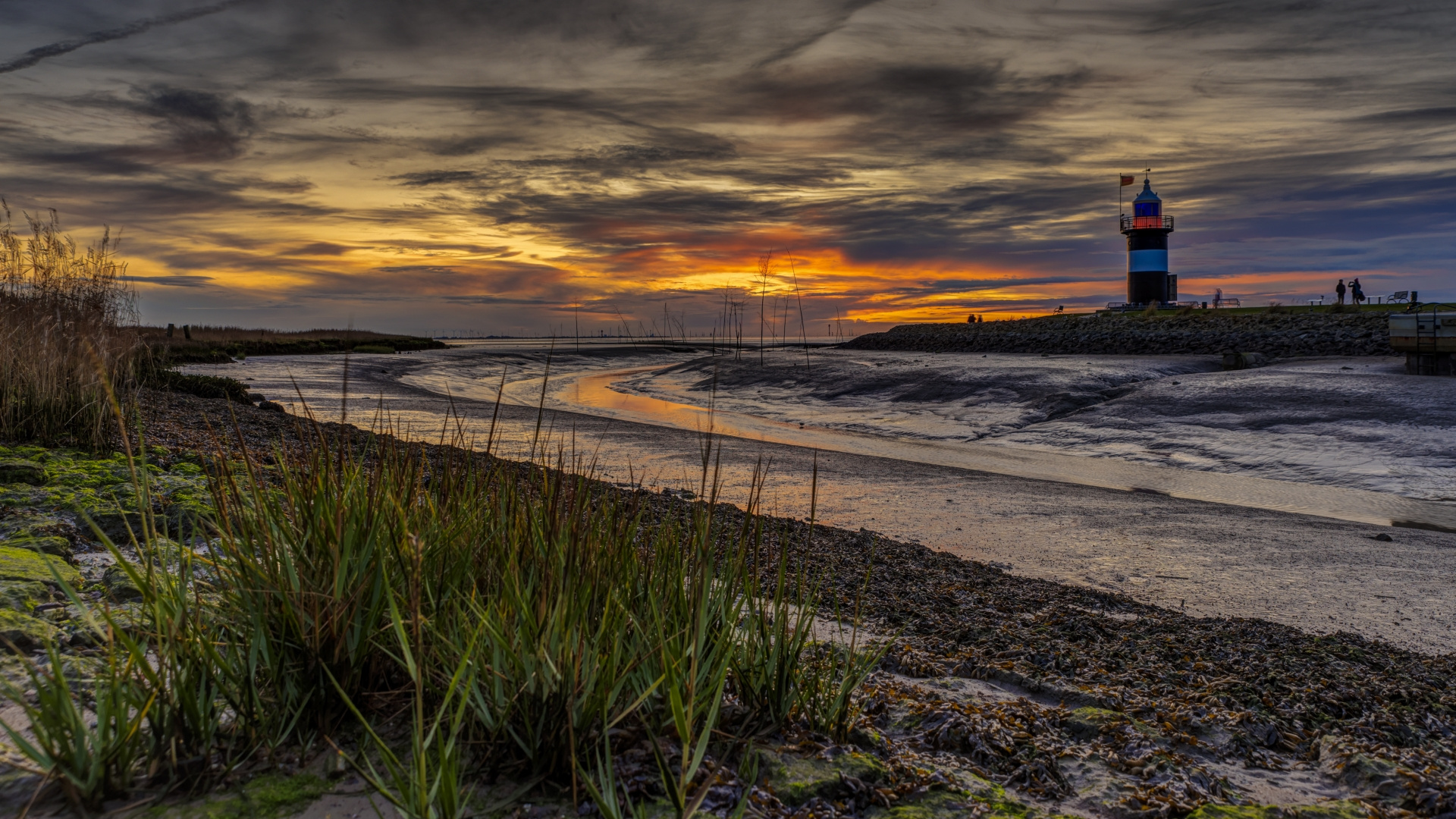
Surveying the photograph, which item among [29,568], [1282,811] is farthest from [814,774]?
[29,568]

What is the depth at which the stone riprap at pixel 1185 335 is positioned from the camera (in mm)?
33281

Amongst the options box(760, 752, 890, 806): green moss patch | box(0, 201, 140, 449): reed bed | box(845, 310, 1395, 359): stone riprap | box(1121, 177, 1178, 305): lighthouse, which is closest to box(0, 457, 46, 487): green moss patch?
box(0, 201, 140, 449): reed bed

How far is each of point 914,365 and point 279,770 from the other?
1174 inches

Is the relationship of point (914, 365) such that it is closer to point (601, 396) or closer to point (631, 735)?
point (601, 396)

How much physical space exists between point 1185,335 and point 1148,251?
2292cm

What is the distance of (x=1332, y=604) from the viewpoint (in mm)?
5629

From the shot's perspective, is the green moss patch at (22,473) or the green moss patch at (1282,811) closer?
the green moss patch at (1282,811)

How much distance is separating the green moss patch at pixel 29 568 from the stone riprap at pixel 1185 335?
35234mm

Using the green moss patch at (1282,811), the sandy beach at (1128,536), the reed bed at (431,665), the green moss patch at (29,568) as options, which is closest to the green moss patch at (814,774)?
the reed bed at (431,665)

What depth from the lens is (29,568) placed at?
3.42 meters

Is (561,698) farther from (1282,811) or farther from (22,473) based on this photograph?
(22,473)

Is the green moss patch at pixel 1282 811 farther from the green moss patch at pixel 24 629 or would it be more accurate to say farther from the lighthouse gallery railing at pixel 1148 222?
the lighthouse gallery railing at pixel 1148 222

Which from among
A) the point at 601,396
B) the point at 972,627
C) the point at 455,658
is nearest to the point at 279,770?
the point at 455,658

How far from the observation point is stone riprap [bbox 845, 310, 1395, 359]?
3328 cm
